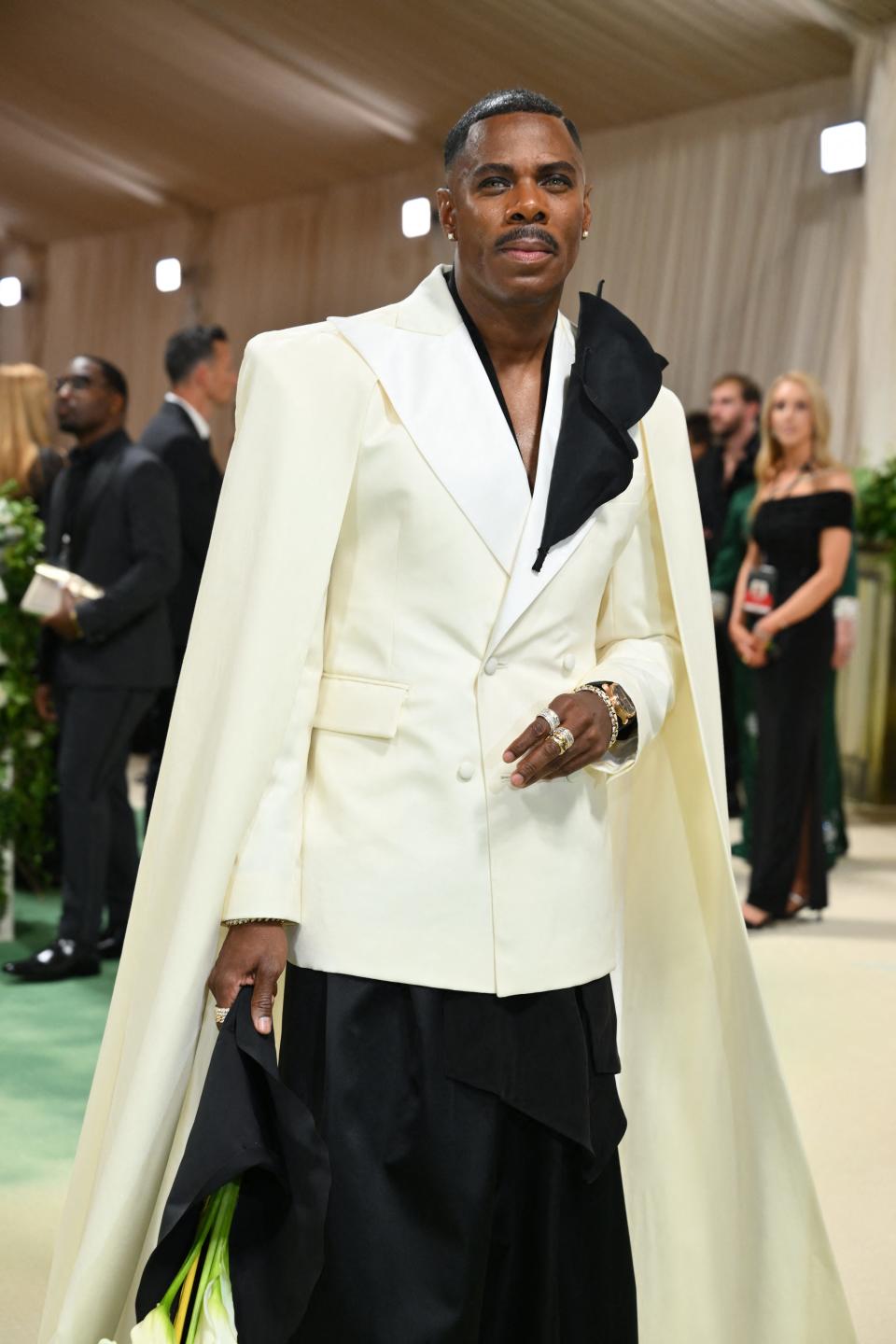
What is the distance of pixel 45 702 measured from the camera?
5230mm

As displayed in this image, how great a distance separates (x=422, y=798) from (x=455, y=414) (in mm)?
449

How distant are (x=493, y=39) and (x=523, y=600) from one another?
878 cm

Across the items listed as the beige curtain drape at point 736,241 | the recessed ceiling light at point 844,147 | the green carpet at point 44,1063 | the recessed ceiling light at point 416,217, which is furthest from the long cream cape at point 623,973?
the recessed ceiling light at point 416,217

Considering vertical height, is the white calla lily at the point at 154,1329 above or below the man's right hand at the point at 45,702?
below

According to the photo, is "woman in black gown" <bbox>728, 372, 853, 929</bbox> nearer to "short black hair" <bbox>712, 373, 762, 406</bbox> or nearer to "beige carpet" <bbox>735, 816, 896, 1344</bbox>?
"beige carpet" <bbox>735, 816, 896, 1344</bbox>

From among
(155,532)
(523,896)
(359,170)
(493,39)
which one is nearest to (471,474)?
(523,896)

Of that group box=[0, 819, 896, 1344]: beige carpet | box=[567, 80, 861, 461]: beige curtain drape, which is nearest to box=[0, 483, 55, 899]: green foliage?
box=[0, 819, 896, 1344]: beige carpet

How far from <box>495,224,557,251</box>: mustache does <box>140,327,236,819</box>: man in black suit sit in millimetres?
3466

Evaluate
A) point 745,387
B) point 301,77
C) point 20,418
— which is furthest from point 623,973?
point 301,77

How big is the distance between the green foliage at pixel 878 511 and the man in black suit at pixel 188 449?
4.49 metres

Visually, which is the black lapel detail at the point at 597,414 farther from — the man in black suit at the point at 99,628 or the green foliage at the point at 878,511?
the green foliage at the point at 878,511

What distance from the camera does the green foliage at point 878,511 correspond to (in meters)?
8.85

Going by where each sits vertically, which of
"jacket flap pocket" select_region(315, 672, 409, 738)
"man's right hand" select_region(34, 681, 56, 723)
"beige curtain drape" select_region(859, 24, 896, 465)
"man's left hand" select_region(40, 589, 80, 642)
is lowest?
"man's right hand" select_region(34, 681, 56, 723)

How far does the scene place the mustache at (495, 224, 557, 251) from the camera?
1.89 meters
